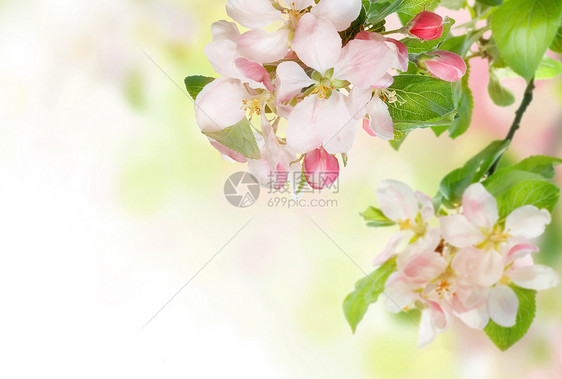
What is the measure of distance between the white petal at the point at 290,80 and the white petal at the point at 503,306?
9.2 inches

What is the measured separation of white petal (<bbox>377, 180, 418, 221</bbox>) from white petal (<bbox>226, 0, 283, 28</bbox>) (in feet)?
0.66

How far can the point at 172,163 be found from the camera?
27.7 inches

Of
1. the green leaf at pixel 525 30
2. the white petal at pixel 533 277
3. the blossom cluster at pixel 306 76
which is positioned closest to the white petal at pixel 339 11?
the blossom cluster at pixel 306 76

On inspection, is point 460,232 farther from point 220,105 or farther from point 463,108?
point 220,105

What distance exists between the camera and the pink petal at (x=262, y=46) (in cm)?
26

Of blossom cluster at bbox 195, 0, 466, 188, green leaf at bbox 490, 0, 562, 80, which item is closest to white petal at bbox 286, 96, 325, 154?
A: blossom cluster at bbox 195, 0, 466, 188

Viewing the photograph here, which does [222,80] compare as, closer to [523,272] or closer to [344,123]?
[344,123]

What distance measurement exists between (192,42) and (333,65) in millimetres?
441

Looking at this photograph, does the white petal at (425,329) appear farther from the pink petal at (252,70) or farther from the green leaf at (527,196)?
the pink petal at (252,70)

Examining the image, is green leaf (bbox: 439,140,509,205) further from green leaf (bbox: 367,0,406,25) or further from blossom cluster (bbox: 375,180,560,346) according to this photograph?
green leaf (bbox: 367,0,406,25)

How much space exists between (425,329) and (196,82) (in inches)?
10.3

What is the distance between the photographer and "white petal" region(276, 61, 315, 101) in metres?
0.26

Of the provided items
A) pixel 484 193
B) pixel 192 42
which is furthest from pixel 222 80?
pixel 192 42

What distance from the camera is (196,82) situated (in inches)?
11.6
